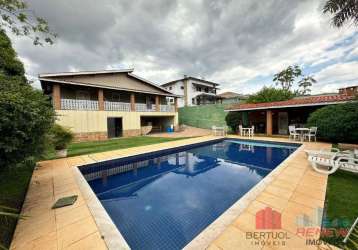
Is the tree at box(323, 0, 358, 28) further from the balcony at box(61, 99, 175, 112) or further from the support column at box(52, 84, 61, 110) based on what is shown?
the support column at box(52, 84, 61, 110)

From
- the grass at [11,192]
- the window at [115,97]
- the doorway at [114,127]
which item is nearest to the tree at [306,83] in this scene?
the window at [115,97]

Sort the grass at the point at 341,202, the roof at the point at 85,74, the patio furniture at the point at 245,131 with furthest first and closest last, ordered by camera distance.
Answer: the patio furniture at the point at 245,131
the roof at the point at 85,74
the grass at the point at 341,202

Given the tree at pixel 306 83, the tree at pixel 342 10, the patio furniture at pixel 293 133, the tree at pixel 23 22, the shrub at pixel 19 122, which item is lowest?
the patio furniture at pixel 293 133

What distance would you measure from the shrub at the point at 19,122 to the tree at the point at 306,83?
43.9 m

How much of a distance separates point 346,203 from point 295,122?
1489 cm

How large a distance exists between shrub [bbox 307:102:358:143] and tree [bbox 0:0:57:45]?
14.6 m

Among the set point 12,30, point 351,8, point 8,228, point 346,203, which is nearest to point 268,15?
point 351,8

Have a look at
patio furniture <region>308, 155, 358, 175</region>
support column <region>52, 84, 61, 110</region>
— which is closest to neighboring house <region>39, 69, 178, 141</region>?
support column <region>52, 84, 61, 110</region>

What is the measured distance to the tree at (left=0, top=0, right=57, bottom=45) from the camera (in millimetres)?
4039

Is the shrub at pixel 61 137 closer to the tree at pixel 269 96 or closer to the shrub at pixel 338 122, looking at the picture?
the shrub at pixel 338 122

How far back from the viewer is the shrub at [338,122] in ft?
28.7

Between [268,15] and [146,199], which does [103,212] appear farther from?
[268,15]

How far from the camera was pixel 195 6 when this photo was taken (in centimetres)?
1081

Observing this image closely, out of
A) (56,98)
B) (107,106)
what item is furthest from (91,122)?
(56,98)
